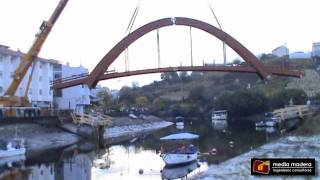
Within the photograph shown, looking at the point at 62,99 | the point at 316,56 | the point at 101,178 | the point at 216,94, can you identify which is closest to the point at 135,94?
the point at 216,94

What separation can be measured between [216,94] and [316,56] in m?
24.1

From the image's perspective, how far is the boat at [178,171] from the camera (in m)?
27.5

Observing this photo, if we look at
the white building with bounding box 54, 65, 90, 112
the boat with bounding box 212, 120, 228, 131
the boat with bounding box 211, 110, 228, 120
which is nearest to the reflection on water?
the boat with bounding box 212, 120, 228, 131

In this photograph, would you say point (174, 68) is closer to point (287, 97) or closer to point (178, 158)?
point (178, 158)

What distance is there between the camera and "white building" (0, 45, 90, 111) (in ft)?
201

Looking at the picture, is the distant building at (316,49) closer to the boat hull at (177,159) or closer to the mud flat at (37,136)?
the mud flat at (37,136)

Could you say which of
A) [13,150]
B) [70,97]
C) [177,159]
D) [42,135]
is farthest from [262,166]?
[70,97]

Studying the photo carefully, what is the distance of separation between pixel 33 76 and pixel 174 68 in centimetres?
3020

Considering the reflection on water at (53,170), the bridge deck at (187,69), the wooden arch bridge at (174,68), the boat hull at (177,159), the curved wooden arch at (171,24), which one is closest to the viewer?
the reflection on water at (53,170)

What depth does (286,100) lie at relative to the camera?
3248 inches

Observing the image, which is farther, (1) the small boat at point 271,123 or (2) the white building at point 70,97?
(2) the white building at point 70,97

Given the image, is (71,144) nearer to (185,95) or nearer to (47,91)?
(47,91)

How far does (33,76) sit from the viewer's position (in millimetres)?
65875

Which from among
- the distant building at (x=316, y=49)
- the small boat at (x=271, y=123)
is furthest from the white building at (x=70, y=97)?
the distant building at (x=316, y=49)
